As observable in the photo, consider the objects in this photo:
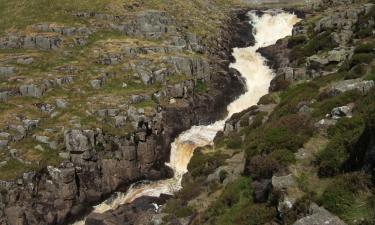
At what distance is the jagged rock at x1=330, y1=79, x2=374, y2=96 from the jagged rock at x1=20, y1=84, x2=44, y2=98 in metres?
49.6

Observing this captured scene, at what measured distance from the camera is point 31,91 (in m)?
70.9

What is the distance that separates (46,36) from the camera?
89.4 metres

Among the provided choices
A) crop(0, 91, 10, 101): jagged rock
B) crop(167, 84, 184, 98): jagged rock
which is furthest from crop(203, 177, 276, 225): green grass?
crop(0, 91, 10, 101): jagged rock

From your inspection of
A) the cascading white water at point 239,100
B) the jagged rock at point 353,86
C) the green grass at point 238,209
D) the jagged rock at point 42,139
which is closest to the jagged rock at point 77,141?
the jagged rock at point 42,139

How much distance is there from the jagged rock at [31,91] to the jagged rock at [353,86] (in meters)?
49.6

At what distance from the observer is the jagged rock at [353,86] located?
2942 centimetres

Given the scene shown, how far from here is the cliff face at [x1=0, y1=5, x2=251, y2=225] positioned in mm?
54906

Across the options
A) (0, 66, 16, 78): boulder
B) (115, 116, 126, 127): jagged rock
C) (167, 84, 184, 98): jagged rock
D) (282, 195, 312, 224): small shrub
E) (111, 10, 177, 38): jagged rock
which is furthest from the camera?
(111, 10, 177, 38): jagged rock

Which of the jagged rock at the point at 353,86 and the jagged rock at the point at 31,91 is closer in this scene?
the jagged rock at the point at 353,86

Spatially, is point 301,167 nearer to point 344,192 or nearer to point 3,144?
point 344,192

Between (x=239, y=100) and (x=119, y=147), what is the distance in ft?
83.6

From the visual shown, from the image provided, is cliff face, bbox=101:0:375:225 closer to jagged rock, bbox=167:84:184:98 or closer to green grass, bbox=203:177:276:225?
green grass, bbox=203:177:276:225

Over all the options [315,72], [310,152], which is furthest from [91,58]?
[310,152]

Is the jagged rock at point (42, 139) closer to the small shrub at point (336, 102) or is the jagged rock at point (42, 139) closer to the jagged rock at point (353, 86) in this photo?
the jagged rock at point (353, 86)
